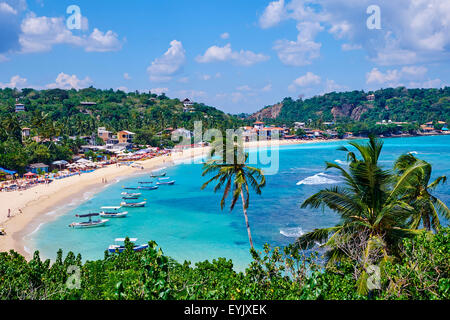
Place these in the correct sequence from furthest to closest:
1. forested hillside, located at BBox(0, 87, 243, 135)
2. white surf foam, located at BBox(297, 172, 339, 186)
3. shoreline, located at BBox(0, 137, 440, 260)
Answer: forested hillside, located at BBox(0, 87, 243, 135), white surf foam, located at BBox(297, 172, 339, 186), shoreline, located at BBox(0, 137, 440, 260)

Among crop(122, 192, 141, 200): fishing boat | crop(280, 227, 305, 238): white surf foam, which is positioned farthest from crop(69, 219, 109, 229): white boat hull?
crop(280, 227, 305, 238): white surf foam

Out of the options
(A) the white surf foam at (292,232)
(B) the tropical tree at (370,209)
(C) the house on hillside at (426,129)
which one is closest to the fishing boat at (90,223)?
(A) the white surf foam at (292,232)

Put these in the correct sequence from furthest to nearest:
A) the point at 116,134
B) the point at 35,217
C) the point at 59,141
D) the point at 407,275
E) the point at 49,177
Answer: the point at 116,134, the point at 59,141, the point at 49,177, the point at 35,217, the point at 407,275

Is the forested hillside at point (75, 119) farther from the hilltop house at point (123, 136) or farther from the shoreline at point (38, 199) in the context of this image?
the shoreline at point (38, 199)

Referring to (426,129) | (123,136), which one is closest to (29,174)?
(123,136)

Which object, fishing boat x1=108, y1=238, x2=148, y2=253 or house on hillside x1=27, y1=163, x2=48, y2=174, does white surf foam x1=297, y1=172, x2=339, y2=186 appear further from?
house on hillside x1=27, y1=163, x2=48, y2=174

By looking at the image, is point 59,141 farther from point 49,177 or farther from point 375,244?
point 375,244

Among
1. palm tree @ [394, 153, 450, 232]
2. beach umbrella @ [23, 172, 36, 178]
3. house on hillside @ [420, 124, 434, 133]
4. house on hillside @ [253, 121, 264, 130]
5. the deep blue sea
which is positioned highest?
house on hillside @ [253, 121, 264, 130]
